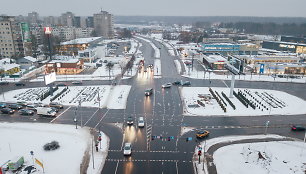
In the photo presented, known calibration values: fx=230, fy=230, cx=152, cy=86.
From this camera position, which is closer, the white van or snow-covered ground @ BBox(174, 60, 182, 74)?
the white van

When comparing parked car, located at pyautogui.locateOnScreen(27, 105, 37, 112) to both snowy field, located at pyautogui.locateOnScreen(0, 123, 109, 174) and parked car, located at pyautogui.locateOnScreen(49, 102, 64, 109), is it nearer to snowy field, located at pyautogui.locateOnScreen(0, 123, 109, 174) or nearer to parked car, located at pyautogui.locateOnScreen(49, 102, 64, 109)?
parked car, located at pyautogui.locateOnScreen(49, 102, 64, 109)

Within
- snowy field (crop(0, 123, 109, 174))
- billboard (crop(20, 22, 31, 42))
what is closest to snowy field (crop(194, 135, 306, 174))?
snowy field (crop(0, 123, 109, 174))

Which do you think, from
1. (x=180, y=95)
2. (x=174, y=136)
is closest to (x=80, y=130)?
(x=174, y=136)

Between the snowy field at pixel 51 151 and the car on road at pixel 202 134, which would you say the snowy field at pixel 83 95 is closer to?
the snowy field at pixel 51 151

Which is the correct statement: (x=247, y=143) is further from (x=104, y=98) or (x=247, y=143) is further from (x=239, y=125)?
(x=104, y=98)

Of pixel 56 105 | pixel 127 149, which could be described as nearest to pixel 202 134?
pixel 127 149

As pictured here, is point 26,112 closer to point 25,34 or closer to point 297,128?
point 297,128

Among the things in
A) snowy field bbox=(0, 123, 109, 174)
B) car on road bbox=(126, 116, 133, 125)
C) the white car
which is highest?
car on road bbox=(126, 116, 133, 125)
